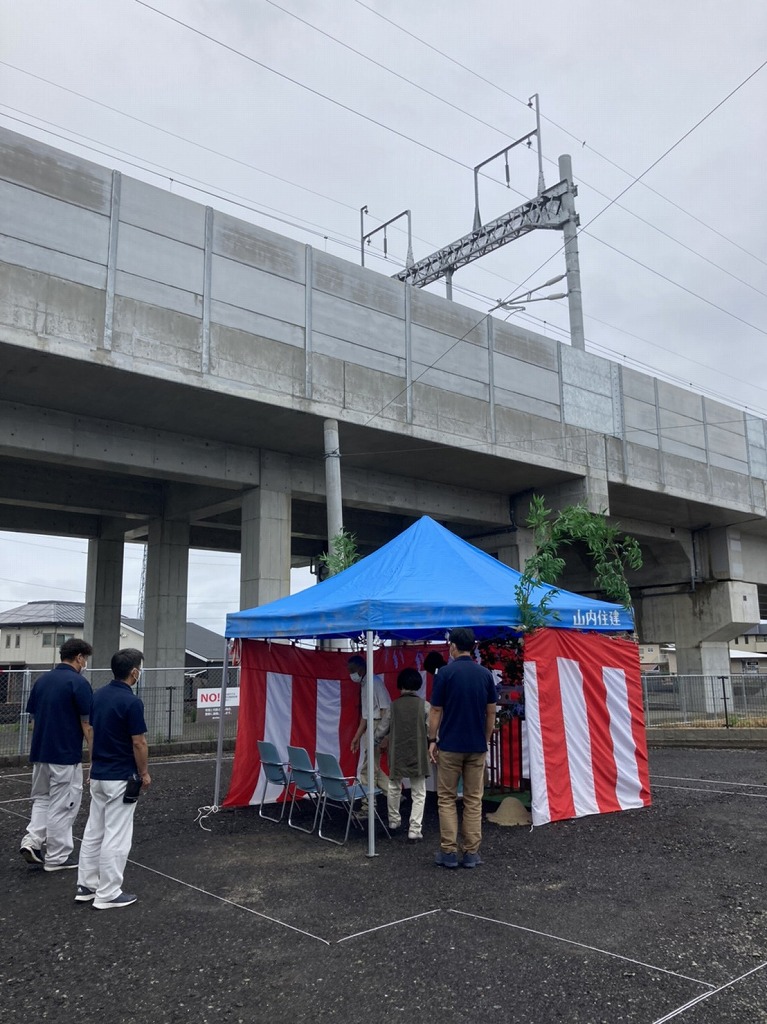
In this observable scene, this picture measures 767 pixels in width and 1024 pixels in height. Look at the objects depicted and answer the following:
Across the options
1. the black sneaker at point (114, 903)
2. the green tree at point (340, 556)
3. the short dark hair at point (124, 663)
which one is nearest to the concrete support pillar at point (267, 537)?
the green tree at point (340, 556)

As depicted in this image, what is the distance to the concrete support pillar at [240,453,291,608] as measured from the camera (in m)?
19.6

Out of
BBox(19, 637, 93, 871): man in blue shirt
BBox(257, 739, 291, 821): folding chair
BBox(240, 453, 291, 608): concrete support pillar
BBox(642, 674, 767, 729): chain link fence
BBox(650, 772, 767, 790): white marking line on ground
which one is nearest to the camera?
BBox(19, 637, 93, 871): man in blue shirt

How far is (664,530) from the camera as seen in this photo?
31.9 meters

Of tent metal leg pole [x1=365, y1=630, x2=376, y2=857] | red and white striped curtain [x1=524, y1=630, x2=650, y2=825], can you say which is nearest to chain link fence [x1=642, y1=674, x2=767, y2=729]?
red and white striped curtain [x1=524, y1=630, x2=650, y2=825]

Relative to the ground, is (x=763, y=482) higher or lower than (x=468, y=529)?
higher

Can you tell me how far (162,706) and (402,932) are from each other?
1375 cm

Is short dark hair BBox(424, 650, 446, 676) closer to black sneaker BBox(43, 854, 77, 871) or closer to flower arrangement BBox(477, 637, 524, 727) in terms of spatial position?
flower arrangement BBox(477, 637, 524, 727)

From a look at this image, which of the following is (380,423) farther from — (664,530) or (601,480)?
(664,530)

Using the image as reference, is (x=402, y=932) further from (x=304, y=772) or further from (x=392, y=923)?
(x=304, y=772)

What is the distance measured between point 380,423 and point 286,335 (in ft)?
9.66

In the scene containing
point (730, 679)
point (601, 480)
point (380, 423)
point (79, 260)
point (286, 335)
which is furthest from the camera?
point (601, 480)

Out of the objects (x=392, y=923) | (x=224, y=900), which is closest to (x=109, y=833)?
(x=224, y=900)

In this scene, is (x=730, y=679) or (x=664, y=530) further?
(x=664, y=530)

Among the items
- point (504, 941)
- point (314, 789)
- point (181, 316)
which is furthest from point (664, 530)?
point (504, 941)
